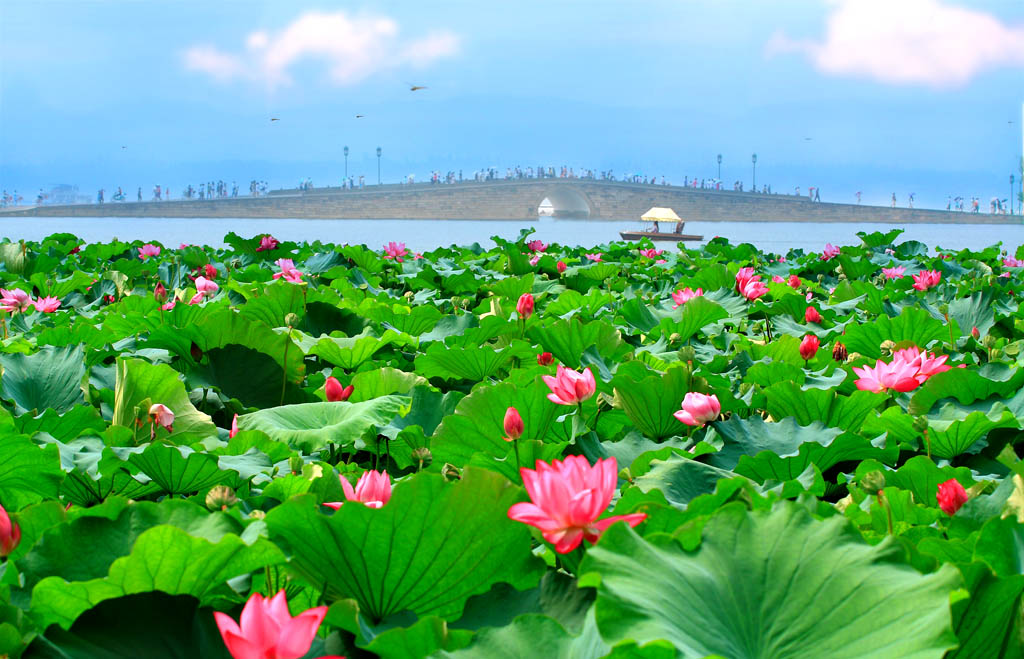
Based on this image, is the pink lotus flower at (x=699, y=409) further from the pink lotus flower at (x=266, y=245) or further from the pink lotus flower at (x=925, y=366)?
the pink lotus flower at (x=266, y=245)

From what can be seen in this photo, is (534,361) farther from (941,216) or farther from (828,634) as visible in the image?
(941,216)

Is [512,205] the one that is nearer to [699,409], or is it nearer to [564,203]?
[564,203]

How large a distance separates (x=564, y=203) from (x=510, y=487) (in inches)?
2656

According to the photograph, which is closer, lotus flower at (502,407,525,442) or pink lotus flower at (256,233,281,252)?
lotus flower at (502,407,525,442)

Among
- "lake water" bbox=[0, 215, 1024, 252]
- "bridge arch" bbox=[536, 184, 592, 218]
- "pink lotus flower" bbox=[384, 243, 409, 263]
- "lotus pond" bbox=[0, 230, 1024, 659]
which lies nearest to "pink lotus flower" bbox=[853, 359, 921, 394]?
"lotus pond" bbox=[0, 230, 1024, 659]

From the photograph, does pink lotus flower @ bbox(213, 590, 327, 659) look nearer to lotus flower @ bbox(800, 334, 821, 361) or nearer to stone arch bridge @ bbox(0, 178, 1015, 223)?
lotus flower @ bbox(800, 334, 821, 361)

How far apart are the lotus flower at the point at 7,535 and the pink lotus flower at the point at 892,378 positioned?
1.20 meters

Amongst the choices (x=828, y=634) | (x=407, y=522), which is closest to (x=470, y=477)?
(x=407, y=522)

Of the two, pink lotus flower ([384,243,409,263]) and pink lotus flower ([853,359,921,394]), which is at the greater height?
pink lotus flower ([384,243,409,263])

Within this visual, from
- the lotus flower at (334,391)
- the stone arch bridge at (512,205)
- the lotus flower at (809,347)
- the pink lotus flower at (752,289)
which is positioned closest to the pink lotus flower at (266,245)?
the pink lotus flower at (752,289)

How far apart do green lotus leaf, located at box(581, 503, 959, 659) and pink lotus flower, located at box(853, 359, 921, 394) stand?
32.6 inches

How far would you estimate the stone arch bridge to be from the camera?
53906 millimetres

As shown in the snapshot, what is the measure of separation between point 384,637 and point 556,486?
0.16 m

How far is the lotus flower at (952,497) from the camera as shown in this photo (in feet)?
2.83
